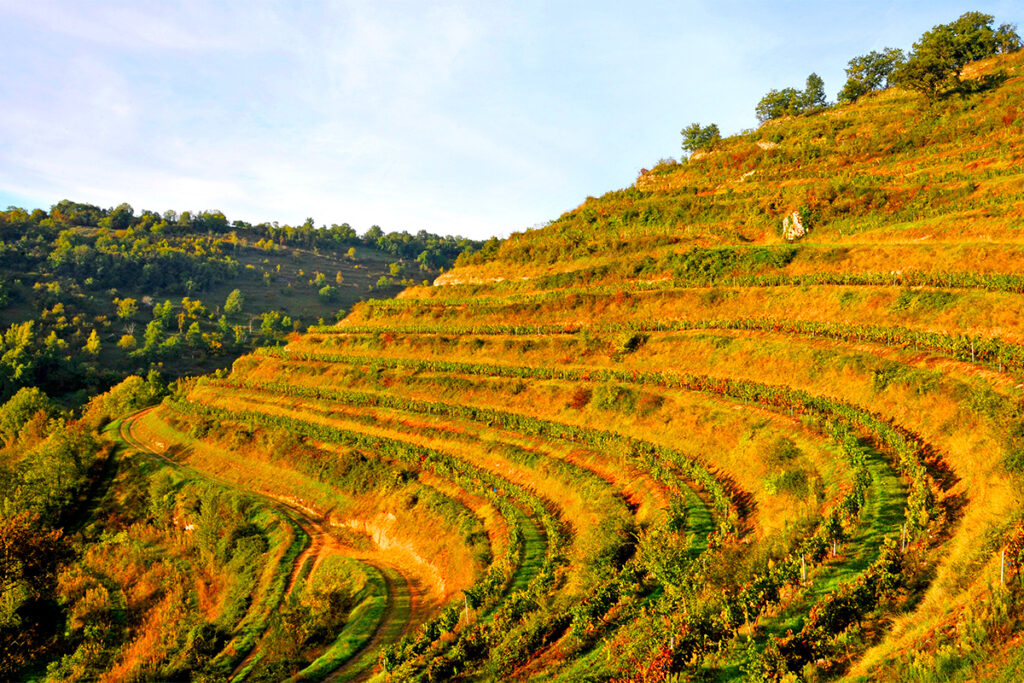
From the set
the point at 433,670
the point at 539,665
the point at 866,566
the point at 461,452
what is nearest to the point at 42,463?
the point at 461,452

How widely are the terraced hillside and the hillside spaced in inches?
7.8

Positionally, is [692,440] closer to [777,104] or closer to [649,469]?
[649,469]

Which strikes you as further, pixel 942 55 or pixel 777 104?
pixel 777 104

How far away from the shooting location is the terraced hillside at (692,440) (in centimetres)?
1934

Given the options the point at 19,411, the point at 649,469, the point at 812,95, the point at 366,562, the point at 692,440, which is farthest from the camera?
the point at 812,95

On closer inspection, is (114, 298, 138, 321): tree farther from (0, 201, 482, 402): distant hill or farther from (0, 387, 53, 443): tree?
(0, 387, 53, 443): tree

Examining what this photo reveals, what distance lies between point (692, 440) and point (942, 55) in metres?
91.3

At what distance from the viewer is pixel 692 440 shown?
127ft

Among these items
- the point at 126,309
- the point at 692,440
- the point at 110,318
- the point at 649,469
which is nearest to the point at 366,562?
the point at 649,469

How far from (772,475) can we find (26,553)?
61.0 meters

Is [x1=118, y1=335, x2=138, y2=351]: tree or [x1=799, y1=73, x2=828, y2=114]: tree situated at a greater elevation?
[x1=799, y1=73, x2=828, y2=114]: tree

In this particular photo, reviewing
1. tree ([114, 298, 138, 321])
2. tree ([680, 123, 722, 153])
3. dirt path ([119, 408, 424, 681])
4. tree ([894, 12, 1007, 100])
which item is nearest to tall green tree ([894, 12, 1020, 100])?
tree ([894, 12, 1007, 100])

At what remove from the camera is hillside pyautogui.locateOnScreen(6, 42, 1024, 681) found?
19766mm

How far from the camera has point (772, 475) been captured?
30.7 meters
